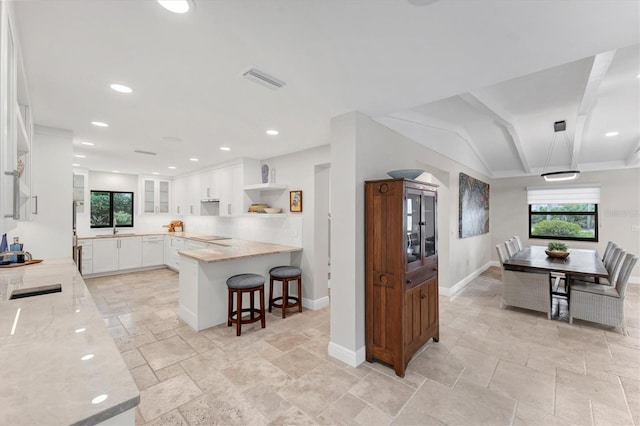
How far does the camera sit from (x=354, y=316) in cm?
266

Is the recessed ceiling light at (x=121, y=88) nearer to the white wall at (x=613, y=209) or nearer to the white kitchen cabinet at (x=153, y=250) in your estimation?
the white kitchen cabinet at (x=153, y=250)

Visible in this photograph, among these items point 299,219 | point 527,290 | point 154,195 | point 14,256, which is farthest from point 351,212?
point 154,195

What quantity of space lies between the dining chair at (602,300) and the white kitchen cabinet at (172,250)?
701 cm

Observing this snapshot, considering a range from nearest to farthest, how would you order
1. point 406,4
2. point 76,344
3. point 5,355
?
point 5,355, point 76,344, point 406,4

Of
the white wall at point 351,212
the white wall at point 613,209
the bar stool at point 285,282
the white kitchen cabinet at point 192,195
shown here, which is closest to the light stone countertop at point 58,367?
the white wall at point 351,212

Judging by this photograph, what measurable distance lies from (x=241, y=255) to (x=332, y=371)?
5.95ft

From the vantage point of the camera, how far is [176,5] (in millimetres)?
1332

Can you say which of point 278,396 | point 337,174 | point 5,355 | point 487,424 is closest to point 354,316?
point 278,396

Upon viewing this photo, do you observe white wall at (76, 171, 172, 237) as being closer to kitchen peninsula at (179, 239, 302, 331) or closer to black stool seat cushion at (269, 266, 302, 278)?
kitchen peninsula at (179, 239, 302, 331)

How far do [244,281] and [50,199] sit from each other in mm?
2424

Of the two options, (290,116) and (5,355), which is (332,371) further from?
(290,116)

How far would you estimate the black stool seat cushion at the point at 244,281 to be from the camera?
3320mm

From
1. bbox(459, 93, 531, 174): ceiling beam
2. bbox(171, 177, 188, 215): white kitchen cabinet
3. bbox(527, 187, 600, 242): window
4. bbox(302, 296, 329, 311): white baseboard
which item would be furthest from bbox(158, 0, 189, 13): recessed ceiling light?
bbox(527, 187, 600, 242): window

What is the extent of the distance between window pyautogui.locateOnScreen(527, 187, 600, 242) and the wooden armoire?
5.76 metres
